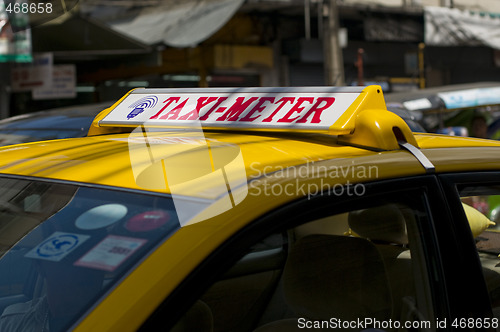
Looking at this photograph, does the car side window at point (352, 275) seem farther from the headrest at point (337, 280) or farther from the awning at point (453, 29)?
the awning at point (453, 29)

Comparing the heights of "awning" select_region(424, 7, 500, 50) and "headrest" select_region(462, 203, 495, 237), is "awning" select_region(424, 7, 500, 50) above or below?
above

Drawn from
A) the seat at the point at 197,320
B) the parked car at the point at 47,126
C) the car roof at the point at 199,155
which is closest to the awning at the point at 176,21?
the parked car at the point at 47,126

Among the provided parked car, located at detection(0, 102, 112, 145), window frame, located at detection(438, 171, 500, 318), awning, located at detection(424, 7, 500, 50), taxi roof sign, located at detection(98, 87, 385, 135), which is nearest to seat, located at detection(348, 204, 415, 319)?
window frame, located at detection(438, 171, 500, 318)

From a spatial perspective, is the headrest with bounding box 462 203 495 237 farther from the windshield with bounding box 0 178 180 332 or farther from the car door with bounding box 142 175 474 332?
the windshield with bounding box 0 178 180 332

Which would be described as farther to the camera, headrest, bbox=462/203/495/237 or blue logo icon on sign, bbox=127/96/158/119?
blue logo icon on sign, bbox=127/96/158/119

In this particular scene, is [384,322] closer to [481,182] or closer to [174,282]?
[481,182]

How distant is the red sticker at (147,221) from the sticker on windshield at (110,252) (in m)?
0.03

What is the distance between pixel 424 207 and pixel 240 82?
15.1 meters

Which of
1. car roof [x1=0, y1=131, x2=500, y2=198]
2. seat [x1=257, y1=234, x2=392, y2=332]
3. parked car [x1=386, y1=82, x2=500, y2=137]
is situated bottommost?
parked car [x1=386, y1=82, x2=500, y2=137]

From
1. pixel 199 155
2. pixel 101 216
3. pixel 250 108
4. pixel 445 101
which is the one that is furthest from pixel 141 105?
pixel 445 101

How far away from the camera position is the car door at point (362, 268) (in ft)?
5.30

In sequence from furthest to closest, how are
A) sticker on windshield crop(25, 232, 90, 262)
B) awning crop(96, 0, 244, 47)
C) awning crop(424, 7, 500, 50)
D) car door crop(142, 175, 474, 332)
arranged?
1. awning crop(424, 7, 500, 50)
2. awning crop(96, 0, 244, 47)
3. car door crop(142, 175, 474, 332)
4. sticker on windshield crop(25, 232, 90, 262)

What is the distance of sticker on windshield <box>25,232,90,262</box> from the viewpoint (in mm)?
1402

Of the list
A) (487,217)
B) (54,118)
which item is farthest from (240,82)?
(487,217)
